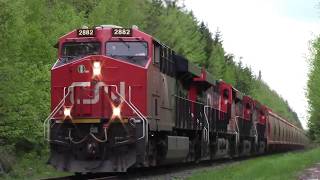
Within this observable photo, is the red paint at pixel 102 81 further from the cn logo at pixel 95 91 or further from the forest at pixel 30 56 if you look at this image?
the forest at pixel 30 56

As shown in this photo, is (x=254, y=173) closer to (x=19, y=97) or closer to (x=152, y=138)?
(x=152, y=138)

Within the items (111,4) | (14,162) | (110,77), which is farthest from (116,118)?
(111,4)

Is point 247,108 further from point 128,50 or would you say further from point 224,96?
point 128,50

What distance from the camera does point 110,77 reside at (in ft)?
52.9

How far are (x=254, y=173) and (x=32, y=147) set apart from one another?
11578 mm

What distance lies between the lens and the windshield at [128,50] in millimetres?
16656

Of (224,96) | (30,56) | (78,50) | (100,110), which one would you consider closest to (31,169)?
(78,50)

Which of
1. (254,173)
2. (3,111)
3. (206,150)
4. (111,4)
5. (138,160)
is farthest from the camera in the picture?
(111,4)

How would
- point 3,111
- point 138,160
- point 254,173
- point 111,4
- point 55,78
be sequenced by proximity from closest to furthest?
point 138,160 → point 55,78 → point 254,173 → point 3,111 → point 111,4

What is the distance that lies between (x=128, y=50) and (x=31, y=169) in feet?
20.8

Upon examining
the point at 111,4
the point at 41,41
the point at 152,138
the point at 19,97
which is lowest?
the point at 152,138

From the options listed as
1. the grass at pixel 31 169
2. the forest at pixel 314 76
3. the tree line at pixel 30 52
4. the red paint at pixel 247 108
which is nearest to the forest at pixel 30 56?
the tree line at pixel 30 52

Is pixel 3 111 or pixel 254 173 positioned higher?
pixel 3 111

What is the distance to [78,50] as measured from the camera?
55.7ft
